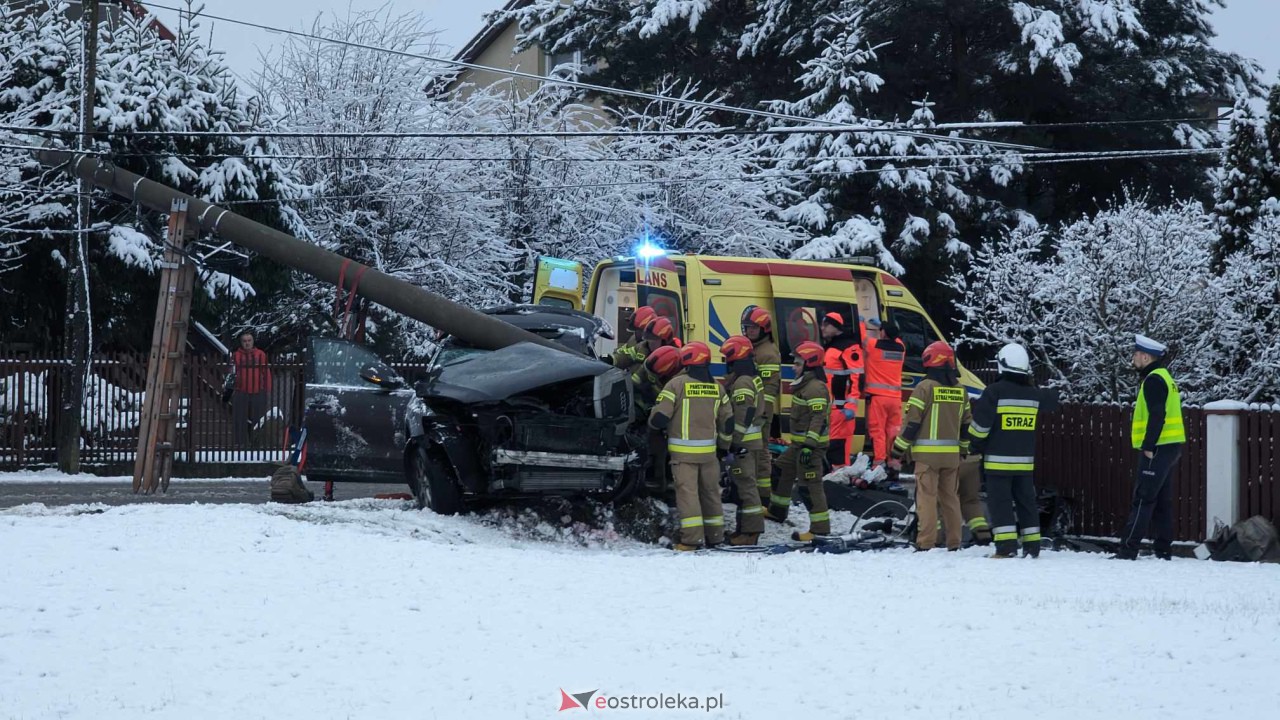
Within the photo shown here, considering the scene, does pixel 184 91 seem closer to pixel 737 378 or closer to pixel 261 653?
pixel 737 378

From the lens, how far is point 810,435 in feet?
41.2

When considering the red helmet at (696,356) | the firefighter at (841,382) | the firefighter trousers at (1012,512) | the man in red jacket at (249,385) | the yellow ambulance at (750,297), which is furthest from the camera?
the man in red jacket at (249,385)

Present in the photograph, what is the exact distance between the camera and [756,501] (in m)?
12.5

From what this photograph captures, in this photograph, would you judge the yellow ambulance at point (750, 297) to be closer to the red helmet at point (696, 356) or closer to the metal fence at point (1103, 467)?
the metal fence at point (1103, 467)

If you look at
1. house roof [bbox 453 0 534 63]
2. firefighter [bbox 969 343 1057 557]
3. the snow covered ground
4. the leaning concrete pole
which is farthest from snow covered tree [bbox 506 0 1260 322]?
the snow covered ground

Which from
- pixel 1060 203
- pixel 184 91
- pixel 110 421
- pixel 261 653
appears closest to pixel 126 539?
pixel 261 653

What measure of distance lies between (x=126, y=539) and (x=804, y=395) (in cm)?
586

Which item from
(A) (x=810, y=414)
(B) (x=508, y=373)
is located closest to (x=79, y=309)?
(B) (x=508, y=373)

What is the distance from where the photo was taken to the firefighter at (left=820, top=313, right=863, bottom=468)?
49.8 ft

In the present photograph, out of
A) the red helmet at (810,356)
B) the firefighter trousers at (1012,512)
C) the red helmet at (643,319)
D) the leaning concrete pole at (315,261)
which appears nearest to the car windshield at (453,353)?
the leaning concrete pole at (315,261)

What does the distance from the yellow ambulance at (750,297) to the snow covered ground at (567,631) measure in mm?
4636

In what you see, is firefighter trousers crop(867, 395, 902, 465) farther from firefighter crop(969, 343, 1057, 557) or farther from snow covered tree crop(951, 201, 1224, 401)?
snow covered tree crop(951, 201, 1224, 401)

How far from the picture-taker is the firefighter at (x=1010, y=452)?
36.7ft

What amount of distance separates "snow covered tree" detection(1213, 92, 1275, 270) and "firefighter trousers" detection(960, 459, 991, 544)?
9.76 m
